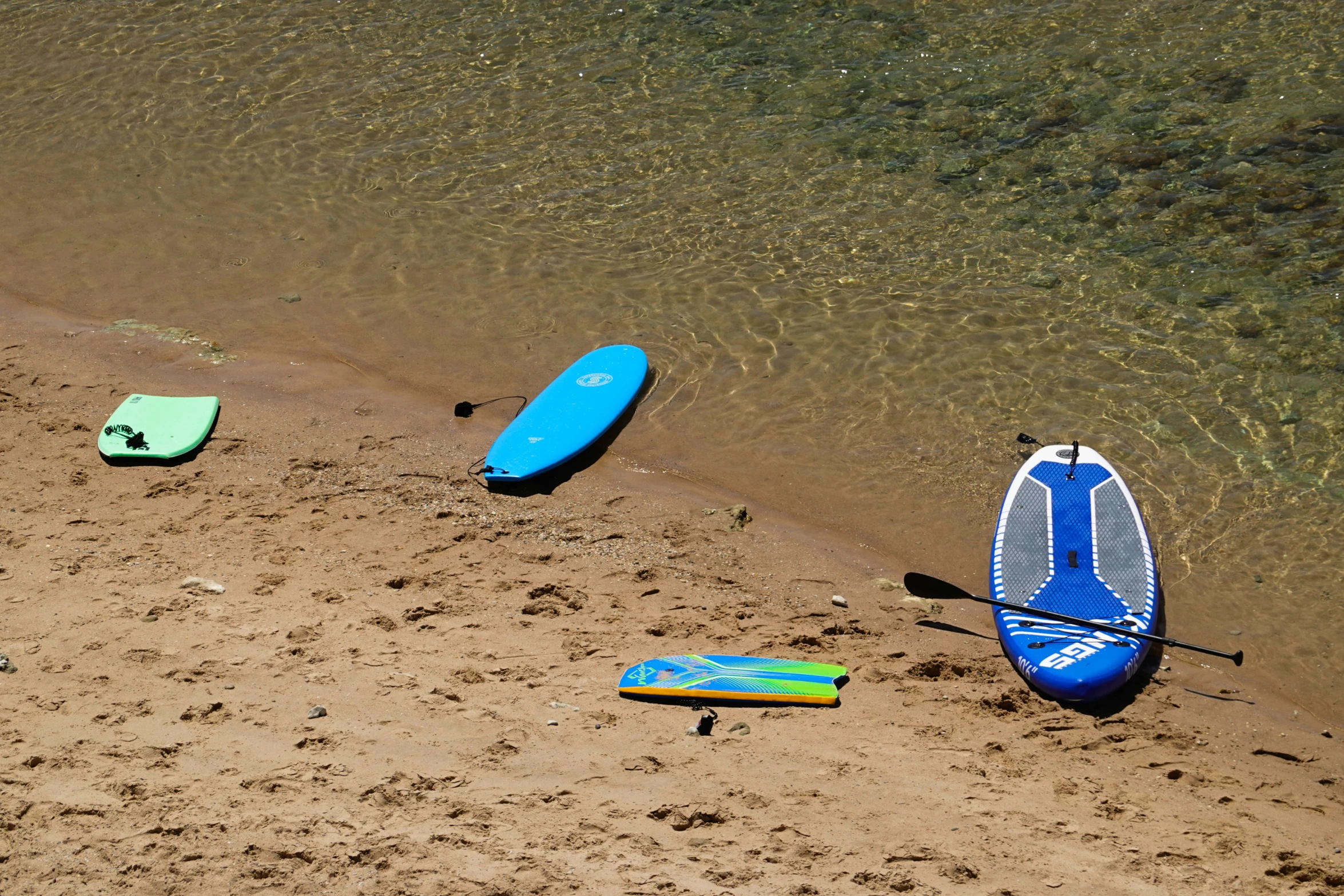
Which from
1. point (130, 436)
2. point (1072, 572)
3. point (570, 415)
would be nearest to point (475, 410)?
point (570, 415)

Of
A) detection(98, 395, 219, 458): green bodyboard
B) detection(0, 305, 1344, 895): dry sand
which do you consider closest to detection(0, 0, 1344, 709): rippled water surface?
detection(0, 305, 1344, 895): dry sand

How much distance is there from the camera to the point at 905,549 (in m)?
5.90

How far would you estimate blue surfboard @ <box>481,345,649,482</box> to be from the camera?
251 inches

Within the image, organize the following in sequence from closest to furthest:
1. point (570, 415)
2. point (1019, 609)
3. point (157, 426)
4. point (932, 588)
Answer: point (1019, 609) → point (932, 588) → point (157, 426) → point (570, 415)

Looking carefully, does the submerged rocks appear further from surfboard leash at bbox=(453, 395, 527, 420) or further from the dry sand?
surfboard leash at bbox=(453, 395, 527, 420)

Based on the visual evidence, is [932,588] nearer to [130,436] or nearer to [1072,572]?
[1072,572]

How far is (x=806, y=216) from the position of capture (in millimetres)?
8734

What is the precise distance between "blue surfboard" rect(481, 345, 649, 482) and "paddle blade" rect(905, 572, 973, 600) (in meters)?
2.23

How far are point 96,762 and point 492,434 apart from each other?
335 cm

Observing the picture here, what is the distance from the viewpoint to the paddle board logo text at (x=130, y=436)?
6.44 metres

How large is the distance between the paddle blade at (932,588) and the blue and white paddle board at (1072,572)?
222 mm

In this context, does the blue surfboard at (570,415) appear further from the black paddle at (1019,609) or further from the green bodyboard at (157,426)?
the black paddle at (1019,609)

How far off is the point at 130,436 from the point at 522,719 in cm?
360

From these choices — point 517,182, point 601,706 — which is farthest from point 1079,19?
point 601,706
